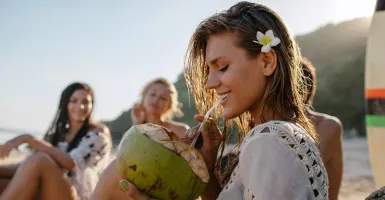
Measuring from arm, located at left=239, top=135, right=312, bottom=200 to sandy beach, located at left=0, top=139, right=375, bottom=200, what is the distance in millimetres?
7237

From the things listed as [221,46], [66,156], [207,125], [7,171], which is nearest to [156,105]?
[66,156]

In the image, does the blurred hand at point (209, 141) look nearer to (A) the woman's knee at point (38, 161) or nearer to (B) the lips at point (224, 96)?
(B) the lips at point (224, 96)

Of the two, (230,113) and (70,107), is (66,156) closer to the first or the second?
(70,107)

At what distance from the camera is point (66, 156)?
170 inches

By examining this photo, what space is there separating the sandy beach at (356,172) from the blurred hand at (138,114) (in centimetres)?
407

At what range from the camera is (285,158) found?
1.37 metres

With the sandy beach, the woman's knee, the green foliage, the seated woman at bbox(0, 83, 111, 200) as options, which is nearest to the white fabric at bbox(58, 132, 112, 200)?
the seated woman at bbox(0, 83, 111, 200)

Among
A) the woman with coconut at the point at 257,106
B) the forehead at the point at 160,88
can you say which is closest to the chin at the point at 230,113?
the woman with coconut at the point at 257,106

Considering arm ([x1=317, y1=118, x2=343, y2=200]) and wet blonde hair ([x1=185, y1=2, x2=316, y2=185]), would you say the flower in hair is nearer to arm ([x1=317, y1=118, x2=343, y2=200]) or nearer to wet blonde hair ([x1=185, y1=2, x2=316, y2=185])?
wet blonde hair ([x1=185, y1=2, x2=316, y2=185])

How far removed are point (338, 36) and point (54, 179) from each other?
2409 cm

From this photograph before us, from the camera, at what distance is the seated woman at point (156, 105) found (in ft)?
19.5

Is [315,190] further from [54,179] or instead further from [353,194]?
[353,194]

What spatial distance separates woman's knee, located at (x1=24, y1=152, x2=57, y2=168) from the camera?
3.79 meters

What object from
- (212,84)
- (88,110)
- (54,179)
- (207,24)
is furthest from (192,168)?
(88,110)
